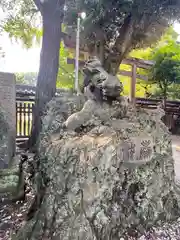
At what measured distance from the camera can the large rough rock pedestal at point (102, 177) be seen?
166 cm

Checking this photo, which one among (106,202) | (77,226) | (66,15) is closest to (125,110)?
(106,202)

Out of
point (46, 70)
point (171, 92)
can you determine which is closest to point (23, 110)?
point (46, 70)

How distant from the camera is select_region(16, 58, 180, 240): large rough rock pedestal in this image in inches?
65.3

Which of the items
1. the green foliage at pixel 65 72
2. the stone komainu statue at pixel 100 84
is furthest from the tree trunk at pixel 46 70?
the green foliage at pixel 65 72

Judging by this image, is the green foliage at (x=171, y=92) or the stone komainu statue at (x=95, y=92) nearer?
the stone komainu statue at (x=95, y=92)

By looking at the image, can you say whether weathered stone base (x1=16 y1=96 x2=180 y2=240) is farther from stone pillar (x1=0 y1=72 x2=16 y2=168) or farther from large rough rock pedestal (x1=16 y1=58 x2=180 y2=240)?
stone pillar (x1=0 y1=72 x2=16 y2=168)

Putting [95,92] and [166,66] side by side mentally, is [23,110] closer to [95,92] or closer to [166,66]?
[95,92]

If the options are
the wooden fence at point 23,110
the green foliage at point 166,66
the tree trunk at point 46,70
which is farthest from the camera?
the green foliage at point 166,66

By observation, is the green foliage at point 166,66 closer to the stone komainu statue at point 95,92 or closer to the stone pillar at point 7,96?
the stone pillar at point 7,96

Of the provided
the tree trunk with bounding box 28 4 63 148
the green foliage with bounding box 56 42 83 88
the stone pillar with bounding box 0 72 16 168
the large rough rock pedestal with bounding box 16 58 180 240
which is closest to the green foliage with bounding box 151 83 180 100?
the green foliage with bounding box 56 42 83 88

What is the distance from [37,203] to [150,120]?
4.59 feet

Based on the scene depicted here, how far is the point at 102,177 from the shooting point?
1675 mm

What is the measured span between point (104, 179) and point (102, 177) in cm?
2

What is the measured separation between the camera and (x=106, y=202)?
170 cm
